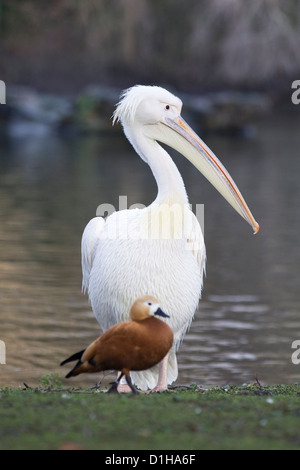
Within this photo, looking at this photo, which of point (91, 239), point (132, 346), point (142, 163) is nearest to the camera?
point (132, 346)

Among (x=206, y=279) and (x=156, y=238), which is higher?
(x=156, y=238)

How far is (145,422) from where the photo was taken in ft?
12.8

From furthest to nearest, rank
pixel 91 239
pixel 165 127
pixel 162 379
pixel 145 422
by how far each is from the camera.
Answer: pixel 91 239 → pixel 165 127 → pixel 162 379 → pixel 145 422

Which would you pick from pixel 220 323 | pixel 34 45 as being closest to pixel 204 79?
pixel 34 45

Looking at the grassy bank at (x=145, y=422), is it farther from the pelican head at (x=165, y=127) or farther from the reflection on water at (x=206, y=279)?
the reflection on water at (x=206, y=279)

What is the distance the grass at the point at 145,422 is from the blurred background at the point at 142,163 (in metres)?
2.75

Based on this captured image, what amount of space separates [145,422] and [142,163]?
719 inches

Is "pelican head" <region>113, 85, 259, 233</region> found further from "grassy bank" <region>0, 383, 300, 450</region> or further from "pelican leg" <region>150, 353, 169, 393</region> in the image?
"grassy bank" <region>0, 383, 300, 450</region>

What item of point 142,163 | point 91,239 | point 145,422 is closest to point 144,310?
point 145,422

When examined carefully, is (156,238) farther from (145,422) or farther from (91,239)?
(145,422)

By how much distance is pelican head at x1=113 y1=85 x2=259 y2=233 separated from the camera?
563 centimetres

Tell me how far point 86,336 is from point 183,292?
3026 millimetres

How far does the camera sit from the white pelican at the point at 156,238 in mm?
5379

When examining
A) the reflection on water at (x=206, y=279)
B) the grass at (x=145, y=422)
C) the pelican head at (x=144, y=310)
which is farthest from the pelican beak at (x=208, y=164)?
the reflection on water at (x=206, y=279)
